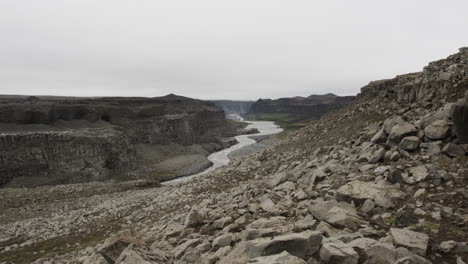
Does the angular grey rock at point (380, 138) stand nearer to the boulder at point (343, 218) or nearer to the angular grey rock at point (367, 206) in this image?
the angular grey rock at point (367, 206)

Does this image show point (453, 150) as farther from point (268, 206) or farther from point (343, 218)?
point (268, 206)

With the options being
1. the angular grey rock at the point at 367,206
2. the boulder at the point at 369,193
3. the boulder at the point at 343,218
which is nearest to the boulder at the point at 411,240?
the boulder at the point at 343,218

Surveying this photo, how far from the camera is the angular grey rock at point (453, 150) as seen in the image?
421 inches

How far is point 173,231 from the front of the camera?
13.6 metres

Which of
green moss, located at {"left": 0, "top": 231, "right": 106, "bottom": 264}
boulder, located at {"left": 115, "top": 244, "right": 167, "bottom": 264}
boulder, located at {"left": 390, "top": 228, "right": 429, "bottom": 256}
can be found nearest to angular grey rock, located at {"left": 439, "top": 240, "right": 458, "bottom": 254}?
boulder, located at {"left": 390, "top": 228, "right": 429, "bottom": 256}

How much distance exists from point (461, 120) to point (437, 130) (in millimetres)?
1237

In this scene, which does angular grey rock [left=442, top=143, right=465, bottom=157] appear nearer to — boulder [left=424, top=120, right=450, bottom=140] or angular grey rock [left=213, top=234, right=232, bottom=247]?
boulder [left=424, top=120, right=450, bottom=140]

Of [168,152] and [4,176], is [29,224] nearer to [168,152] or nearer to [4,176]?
[4,176]

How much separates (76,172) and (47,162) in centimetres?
628

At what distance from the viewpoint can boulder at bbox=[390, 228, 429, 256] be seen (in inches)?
269

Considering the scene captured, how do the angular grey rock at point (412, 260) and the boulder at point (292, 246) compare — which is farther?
the boulder at point (292, 246)

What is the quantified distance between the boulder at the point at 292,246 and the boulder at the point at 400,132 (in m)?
8.40

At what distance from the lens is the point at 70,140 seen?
64938 mm

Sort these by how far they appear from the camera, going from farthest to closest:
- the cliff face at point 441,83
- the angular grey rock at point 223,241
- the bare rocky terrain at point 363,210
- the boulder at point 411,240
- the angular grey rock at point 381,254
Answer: the cliff face at point 441,83, the angular grey rock at point 223,241, the bare rocky terrain at point 363,210, the boulder at point 411,240, the angular grey rock at point 381,254
